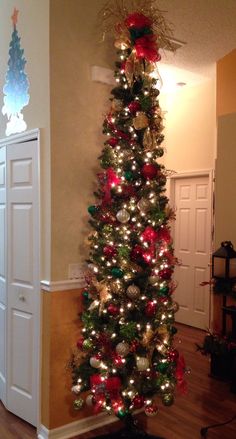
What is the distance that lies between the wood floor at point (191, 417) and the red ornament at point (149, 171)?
6.08 feet

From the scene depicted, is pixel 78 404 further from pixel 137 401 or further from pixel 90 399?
pixel 137 401

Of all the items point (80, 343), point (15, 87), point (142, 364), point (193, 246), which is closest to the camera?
point (142, 364)

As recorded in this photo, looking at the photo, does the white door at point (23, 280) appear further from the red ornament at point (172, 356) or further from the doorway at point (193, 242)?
the doorway at point (193, 242)

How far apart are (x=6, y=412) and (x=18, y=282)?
3.53ft

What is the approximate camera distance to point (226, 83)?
4781 mm

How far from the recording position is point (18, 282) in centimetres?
307

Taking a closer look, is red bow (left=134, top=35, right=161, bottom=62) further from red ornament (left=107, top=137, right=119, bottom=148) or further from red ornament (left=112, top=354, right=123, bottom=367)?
red ornament (left=112, top=354, right=123, bottom=367)

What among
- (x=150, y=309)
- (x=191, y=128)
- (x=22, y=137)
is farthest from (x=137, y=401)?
(x=191, y=128)

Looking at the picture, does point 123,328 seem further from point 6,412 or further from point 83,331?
point 6,412

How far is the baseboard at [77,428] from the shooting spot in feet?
8.92

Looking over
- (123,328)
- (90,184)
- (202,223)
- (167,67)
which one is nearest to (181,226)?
(202,223)

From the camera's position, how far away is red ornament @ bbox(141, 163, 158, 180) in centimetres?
245

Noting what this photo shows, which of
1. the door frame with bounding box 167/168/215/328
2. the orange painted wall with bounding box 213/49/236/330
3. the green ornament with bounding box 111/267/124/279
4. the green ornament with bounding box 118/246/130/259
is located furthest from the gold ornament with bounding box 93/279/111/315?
the door frame with bounding box 167/168/215/328

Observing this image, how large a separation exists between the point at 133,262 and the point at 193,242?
3174 millimetres
